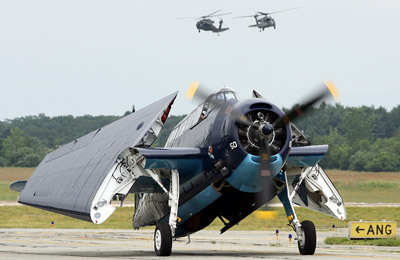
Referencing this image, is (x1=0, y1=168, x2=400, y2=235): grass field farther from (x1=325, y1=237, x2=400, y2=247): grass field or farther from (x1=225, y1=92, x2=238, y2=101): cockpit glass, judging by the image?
(x1=225, y1=92, x2=238, y2=101): cockpit glass

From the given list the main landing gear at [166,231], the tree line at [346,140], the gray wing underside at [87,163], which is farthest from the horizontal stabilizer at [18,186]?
the tree line at [346,140]

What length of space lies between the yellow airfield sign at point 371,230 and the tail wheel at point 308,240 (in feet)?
32.8

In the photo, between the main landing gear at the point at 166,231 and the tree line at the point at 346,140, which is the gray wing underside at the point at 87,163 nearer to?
the main landing gear at the point at 166,231

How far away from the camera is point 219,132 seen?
62.8 ft

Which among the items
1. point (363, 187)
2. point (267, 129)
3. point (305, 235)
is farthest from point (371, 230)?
point (363, 187)

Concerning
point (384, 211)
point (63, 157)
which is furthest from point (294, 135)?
point (384, 211)

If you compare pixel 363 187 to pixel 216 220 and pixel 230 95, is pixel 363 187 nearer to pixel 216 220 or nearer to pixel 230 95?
pixel 216 220

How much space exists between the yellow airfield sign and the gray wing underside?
10242 mm

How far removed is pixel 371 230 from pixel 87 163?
40.6 feet

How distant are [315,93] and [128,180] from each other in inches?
225

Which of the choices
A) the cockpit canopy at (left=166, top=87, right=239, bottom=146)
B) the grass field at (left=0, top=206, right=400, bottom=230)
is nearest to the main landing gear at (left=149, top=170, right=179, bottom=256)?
the cockpit canopy at (left=166, top=87, right=239, bottom=146)

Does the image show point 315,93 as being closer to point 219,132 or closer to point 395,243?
point 219,132

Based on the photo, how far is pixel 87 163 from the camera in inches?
992

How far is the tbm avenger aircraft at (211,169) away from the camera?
60.8 feet
